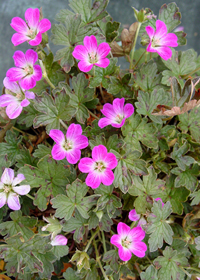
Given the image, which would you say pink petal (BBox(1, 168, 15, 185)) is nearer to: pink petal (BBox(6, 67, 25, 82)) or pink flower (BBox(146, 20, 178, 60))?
pink petal (BBox(6, 67, 25, 82))

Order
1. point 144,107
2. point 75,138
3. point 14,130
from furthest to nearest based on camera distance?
point 14,130 → point 144,107 → point 75,138

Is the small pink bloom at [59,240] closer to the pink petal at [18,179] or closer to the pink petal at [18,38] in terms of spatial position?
the pink petal at [18,179]

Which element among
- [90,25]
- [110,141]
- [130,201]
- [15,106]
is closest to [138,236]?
[130,201]

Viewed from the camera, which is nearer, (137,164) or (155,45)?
(137,164)

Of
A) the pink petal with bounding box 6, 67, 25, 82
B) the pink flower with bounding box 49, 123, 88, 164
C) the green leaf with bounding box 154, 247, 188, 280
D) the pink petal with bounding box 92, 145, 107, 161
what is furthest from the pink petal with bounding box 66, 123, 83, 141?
the green leaf with bounding box 154, 247, 188, 280

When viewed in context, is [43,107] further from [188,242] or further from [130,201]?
[188,242]

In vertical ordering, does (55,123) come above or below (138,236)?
above
